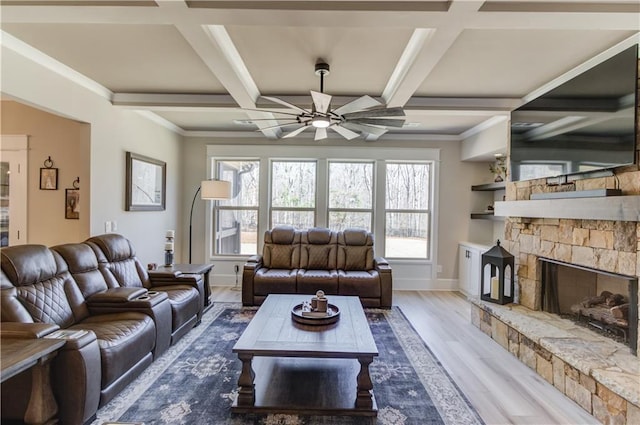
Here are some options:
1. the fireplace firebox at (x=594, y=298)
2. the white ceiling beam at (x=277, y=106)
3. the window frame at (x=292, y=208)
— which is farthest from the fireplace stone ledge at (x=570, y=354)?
the window frame at (x=292, y=208)

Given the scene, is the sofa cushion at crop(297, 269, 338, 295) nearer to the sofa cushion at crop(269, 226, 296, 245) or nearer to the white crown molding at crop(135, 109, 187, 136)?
the sofa cushion at crop(269, 226, 296, 245)

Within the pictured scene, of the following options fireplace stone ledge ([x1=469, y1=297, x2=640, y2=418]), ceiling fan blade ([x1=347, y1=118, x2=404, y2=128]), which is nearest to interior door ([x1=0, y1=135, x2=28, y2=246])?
ceiling fan blade ([x1=347, y1=118, x2=404, y2=128])

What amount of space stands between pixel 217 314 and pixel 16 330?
7.84 feet

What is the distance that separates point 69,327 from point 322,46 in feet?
9.70

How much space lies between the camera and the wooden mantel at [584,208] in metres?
2.32

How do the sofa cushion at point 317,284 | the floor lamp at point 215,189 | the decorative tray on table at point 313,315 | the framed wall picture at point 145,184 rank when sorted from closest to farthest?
the decorative tray on table at point 313,315, the framed wall picture at point 145,184, the sofa cushion at point 317,284, the floor lamp at point 215,189

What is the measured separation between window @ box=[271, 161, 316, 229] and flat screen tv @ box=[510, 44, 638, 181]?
3.22 m

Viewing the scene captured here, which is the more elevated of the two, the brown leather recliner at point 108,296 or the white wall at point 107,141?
the white wall at point 107,141

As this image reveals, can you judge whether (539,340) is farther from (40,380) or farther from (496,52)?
(40,380)

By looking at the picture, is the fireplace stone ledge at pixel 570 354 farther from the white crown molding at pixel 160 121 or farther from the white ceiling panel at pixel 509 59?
the white crown molding at pixel 160 121

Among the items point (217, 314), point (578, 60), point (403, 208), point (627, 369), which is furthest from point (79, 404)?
point (403, 208)

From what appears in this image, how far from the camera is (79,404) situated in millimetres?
2018

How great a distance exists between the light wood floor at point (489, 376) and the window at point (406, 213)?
4.74 ft

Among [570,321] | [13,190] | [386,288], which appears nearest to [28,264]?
[13,190]
